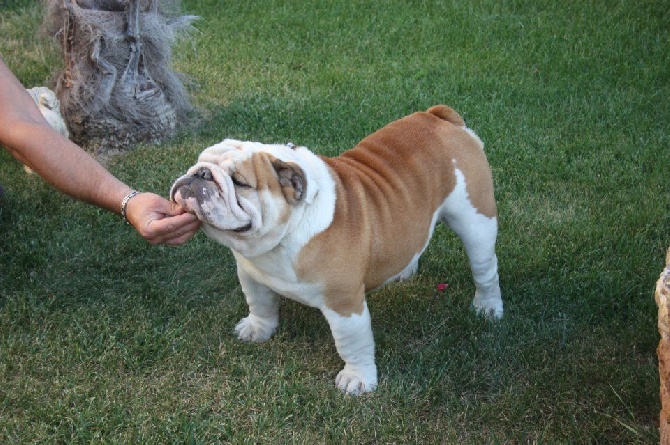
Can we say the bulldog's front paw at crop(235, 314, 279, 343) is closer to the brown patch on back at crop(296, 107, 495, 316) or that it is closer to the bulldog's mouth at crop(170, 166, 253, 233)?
the brown patch on back at crop(296, 107, 495, 316)

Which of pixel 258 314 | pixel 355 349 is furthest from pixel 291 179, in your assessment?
pixel 258 314

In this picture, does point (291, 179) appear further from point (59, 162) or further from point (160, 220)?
point (59, 162)

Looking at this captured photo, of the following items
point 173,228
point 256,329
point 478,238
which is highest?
point 173,228

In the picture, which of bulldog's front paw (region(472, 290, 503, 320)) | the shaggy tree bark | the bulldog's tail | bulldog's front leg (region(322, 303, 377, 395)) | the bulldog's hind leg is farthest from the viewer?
the shaggy tree bark

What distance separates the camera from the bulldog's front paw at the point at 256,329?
12.2ft

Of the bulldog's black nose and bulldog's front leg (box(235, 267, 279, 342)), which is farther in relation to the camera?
bulldog's front leg (box(235, 267, 279, 342))

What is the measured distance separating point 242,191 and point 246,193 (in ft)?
0.05

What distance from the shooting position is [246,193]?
2.78m

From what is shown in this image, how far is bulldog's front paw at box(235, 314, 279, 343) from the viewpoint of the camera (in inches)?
146

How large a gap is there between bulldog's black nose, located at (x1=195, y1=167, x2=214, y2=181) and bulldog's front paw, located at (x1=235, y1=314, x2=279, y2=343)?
44.3 inches

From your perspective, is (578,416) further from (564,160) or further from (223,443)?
(564,160)

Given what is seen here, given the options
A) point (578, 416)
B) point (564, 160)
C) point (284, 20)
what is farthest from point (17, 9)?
point (578, 416)

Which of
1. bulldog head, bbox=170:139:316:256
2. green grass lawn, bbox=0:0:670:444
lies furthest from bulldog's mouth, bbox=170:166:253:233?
green grass lawn, bbox=0:0:670:444

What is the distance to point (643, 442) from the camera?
3.07 meters
